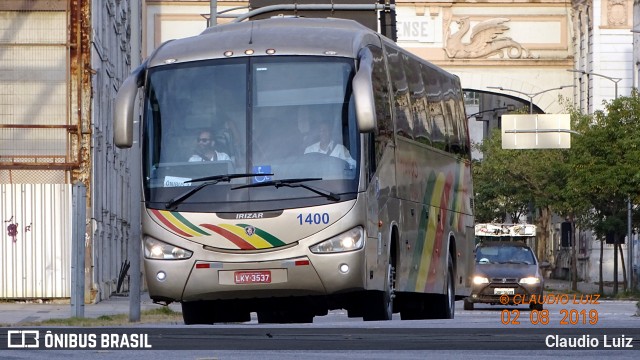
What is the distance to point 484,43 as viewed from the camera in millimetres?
84312

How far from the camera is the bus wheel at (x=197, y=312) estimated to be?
2016cm

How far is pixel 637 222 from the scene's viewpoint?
199 feet

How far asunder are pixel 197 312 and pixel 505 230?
145ft

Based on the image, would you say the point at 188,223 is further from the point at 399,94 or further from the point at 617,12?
the point at 617,12

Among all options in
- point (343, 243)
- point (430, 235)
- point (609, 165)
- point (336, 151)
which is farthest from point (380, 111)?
point (609, 165)

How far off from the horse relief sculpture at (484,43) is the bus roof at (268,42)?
64.7 m

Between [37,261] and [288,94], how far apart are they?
2317 centimetres

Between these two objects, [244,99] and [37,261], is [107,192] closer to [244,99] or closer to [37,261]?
[37,261]

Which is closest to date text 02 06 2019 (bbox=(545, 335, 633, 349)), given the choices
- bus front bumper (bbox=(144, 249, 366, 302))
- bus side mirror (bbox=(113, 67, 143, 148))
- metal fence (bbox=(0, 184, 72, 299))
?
bus front bumper (bbox=(144, 249, 366, 302))

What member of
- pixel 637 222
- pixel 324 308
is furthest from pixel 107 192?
pixel 324 308

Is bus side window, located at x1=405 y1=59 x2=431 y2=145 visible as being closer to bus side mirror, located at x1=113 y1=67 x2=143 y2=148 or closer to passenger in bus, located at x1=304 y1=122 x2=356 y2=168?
passenger in bus, located at x1=304 y1=122 x2=356 y2=168

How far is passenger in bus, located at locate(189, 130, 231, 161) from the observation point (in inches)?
724

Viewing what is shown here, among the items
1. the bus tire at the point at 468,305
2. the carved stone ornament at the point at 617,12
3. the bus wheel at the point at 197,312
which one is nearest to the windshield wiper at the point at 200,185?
the bus wheel at the point at 197,312

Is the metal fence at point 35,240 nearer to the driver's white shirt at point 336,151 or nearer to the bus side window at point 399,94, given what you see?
the bus side window at point 399,94
